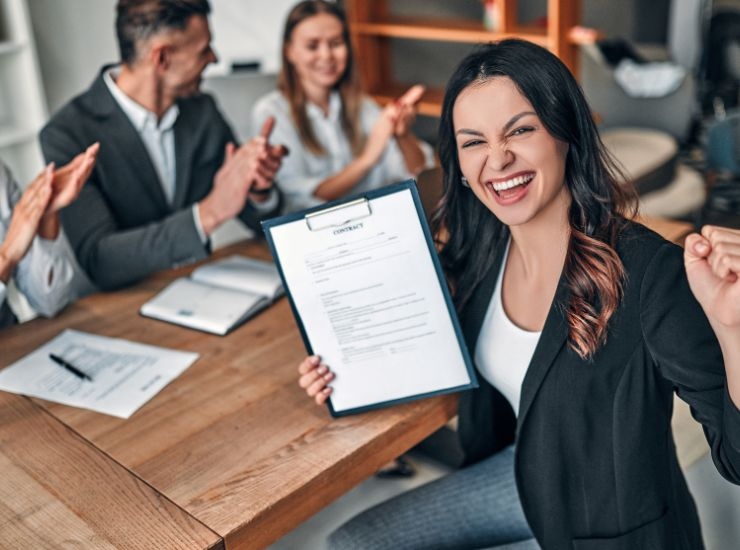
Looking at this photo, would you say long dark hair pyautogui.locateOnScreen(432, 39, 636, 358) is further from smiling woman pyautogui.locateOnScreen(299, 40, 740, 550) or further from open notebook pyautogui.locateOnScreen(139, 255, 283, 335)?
open notebook pyautogui.locateOnScreen(139, 255, 283, 335)

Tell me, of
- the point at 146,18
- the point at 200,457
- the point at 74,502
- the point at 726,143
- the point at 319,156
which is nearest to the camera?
the point at 74,502

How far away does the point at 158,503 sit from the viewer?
131 centimetres

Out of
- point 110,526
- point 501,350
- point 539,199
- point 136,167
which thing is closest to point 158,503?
point 110,526

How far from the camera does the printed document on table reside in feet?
5.31

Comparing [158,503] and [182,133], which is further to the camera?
[182,133]

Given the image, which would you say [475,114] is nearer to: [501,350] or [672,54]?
[501,350]

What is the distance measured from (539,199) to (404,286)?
10.1 inches

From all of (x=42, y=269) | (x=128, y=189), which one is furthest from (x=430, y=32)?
(x=42, y=269)

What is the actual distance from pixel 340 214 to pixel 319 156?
4.95 ft

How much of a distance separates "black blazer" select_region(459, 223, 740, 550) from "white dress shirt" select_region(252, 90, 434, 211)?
145cm

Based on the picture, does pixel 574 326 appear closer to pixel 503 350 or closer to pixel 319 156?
pixel 503 350

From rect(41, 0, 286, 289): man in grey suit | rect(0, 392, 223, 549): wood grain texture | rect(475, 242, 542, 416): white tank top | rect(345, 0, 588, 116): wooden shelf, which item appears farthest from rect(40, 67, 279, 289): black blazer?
rect(345, 0, 588, 116): wooden shelf

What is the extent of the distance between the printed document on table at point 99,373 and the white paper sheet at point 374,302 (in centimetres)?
35

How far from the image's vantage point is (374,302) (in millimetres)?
1465
